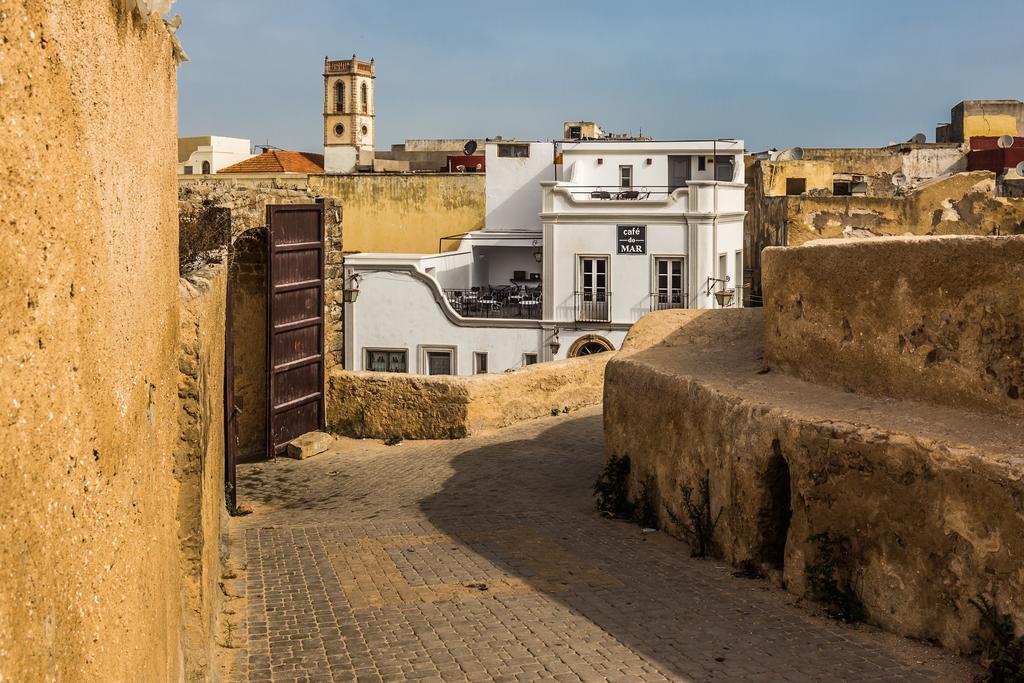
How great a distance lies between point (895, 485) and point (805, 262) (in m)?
2.53

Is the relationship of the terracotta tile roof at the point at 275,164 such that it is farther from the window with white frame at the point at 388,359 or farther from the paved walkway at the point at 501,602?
the paved walkway at the point at 501,602

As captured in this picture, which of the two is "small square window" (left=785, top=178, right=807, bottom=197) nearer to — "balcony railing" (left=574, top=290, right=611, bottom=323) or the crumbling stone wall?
"balcony railing" (left=574, top=290, right=611, bottom=323)

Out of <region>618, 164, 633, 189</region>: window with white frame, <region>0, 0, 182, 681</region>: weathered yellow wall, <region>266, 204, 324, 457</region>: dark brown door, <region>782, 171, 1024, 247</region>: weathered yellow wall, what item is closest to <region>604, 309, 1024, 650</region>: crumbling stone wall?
<region>0, 0, 182, 681</region>: weathered yellow wall

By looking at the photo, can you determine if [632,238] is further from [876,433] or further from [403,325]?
[876,433]

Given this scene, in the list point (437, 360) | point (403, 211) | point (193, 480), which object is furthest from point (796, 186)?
point (193, 480)

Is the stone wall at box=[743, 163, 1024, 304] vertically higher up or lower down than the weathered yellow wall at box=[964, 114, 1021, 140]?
lower down

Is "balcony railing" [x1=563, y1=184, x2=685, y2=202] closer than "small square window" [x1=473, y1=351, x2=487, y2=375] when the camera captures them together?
No

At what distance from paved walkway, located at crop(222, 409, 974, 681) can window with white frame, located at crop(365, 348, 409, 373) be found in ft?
47.5

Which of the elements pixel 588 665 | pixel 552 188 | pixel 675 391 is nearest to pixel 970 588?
pixel 588 665

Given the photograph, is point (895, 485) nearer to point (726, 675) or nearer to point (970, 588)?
point (970, 588)

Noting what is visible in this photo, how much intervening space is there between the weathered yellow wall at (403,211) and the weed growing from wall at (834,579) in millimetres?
30101

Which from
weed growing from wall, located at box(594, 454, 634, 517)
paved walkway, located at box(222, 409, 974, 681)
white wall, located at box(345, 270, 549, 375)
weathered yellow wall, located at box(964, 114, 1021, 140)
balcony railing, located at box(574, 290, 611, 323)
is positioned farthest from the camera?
weathered yellow wall, located at box(964, 114, 1021, 140)

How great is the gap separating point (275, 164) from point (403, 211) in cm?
1056

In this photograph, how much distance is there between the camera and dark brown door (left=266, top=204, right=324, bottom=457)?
46.8 feet
